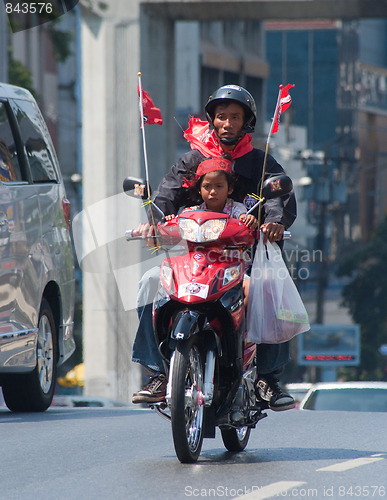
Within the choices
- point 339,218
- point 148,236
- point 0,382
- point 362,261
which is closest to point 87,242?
point 148,236

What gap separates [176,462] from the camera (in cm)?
673

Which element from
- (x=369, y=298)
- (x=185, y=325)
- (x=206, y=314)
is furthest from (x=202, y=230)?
(x=369, y=298)

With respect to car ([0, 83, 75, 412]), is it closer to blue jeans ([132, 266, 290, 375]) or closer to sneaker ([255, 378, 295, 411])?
blue jeans ([132, 266, 290, 375])

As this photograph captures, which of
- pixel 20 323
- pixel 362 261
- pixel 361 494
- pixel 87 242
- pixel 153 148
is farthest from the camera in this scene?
pixel 362 261

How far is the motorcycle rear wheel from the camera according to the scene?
7133 mm

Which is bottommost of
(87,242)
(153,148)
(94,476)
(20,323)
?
(94,476)

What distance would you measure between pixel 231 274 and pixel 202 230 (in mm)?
273

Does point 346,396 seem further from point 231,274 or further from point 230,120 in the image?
point 231,274

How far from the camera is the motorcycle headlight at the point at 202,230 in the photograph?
21.3 feet

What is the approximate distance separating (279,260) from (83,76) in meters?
27.1

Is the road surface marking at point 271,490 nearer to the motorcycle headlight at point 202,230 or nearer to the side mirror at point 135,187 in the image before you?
the motorcycle headlight at point 202,230

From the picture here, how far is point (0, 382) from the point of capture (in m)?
10.1

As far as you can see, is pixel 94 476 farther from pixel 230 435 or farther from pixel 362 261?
pixel 362 261

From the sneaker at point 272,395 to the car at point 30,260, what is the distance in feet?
8.78
